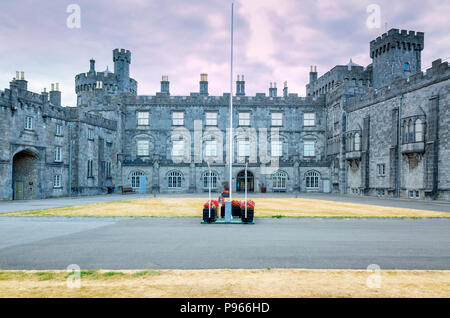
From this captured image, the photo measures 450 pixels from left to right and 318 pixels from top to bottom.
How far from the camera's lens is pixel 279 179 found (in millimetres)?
42531

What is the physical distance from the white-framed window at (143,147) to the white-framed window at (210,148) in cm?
789

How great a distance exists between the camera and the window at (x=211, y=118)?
144ft

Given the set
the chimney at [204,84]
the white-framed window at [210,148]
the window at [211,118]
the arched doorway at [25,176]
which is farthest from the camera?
the chimney at [204,84]

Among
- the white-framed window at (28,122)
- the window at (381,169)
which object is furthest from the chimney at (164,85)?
the window at (381,169)

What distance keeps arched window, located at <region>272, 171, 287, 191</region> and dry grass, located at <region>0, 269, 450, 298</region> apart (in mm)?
36107

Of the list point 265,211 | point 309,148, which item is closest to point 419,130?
point 309,148

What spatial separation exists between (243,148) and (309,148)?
356 inches

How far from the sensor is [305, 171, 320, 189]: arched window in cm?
4253

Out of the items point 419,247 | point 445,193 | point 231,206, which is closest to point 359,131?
point 445,193

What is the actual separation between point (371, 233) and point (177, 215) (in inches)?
334

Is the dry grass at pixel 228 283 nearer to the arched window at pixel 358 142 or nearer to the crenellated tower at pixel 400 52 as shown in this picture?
the arched window at pixel 358 142

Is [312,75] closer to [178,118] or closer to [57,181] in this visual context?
[178,118]

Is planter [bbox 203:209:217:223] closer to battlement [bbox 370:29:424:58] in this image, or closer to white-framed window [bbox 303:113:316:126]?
white-framed window [bbox 303:113:316:126]
